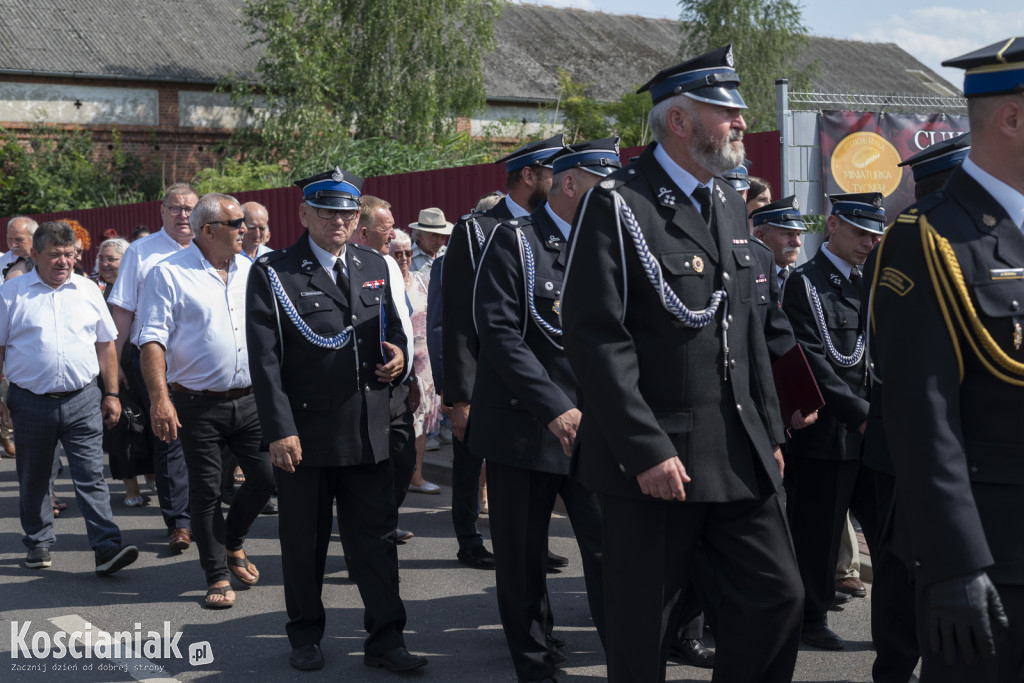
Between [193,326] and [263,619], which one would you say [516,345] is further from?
[193,326]

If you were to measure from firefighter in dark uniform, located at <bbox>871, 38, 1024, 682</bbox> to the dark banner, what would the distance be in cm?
687

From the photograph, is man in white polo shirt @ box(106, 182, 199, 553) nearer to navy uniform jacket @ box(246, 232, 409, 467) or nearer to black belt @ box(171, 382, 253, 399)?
black belt @ box(171, 382, 253, 399)

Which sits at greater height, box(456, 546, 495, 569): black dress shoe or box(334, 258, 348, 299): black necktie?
box(334, 258, 348, 299): black necktie

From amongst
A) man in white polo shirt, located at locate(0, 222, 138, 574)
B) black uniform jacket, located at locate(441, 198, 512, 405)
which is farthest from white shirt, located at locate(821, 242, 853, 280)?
man in white polo shirt, located at locate(0, 222, 138, 574)

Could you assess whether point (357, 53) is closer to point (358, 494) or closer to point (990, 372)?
point (358, 494)

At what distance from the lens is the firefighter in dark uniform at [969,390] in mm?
2582

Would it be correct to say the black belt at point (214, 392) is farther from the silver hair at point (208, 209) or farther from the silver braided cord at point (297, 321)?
the silver braided cord at point (297, 321)

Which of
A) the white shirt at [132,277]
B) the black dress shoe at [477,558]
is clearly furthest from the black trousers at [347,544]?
the white shirt at [132,277]

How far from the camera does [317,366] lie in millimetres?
5133

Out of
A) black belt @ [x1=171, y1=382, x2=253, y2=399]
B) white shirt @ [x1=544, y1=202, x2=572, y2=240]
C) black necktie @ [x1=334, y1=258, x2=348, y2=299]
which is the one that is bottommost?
black belt @ [x1=171, y1=382, x2=253, y2=399]

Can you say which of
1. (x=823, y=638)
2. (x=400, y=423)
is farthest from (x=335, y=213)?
(x=823, y=638)

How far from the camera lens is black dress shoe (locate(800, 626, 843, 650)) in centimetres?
512

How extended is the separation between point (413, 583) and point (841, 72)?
52917 mm

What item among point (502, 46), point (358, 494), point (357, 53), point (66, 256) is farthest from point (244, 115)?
point (358, 494)
